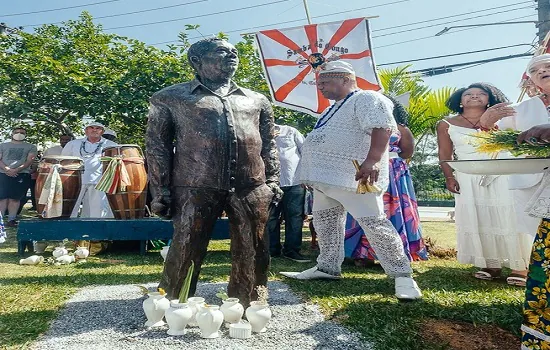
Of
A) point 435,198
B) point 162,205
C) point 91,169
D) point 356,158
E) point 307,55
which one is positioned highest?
point 307,55

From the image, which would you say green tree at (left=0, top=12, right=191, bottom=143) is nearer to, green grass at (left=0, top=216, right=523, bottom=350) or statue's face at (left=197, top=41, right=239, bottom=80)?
green grass at (left=0, top=216, right=523, bottom=350)

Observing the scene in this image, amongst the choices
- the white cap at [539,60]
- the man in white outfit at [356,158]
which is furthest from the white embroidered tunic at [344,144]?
the white cap at [539,60]

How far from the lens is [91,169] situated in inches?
244

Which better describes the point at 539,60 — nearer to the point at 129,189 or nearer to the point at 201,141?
the point at 201,141

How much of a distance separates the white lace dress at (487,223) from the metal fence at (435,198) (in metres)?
17.7

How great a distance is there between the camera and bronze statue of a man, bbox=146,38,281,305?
2.52 metres

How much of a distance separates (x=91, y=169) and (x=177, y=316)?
449 cm

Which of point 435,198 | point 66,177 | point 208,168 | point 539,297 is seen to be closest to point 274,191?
point 208,168

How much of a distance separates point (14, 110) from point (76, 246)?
13.7ft

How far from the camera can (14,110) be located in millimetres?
8227

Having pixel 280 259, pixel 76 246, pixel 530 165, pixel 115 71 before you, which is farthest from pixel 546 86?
pixel 115 71

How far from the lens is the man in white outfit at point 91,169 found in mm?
6188

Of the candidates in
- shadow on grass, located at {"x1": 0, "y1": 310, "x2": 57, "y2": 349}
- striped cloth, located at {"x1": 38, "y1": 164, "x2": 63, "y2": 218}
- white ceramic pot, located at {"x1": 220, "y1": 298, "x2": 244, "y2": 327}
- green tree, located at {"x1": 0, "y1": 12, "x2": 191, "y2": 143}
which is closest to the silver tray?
white ceramic pot, located at {"x1": 220, "y1": 298, "x2": 244, "y2": 327}

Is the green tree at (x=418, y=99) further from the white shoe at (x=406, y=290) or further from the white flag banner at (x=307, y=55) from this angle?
the white shoe at (x=406, y=290)
